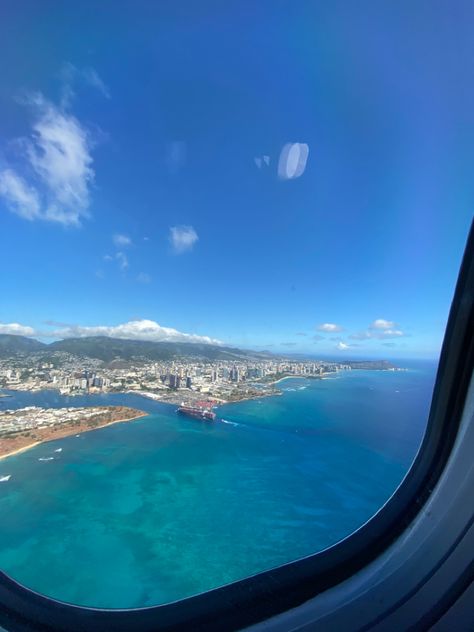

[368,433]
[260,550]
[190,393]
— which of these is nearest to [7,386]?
[190,393]

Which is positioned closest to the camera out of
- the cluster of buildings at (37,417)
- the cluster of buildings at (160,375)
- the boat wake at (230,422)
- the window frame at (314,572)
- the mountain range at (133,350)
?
the window frame at (314,572)

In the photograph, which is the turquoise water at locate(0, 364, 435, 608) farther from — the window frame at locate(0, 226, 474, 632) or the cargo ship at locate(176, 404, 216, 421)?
the window frame at locate(0, 226, 474, 632)

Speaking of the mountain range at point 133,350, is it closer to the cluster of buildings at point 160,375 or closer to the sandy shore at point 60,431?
the cluster of buildings at point 160,375

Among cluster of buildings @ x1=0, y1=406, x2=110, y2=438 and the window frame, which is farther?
cluster of buildings @ x1=0, y1=406, x2=110, y2=438

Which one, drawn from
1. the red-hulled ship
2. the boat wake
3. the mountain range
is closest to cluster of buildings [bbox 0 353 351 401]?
the mountain range

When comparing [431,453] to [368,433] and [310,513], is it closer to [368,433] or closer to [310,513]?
[310,513]

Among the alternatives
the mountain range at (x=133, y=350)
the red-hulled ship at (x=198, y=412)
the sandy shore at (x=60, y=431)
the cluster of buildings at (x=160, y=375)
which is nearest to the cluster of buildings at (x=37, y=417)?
the sandy shore at (x=60, y=431)
